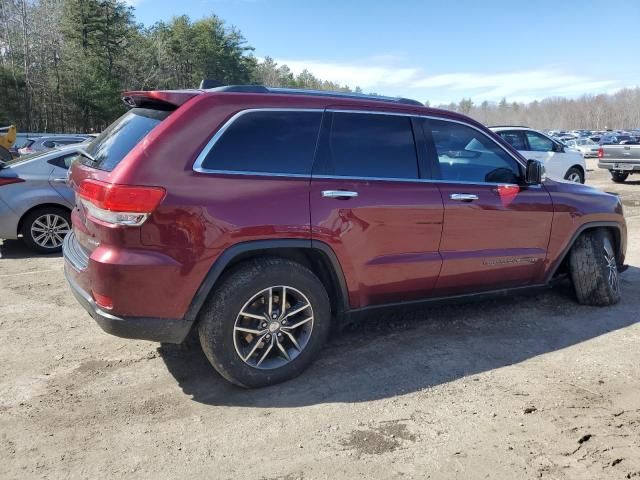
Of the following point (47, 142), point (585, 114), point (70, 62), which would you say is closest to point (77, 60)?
point (70, 62)

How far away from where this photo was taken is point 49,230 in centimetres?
740

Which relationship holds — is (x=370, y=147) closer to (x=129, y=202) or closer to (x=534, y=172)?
(x=534, y=172)

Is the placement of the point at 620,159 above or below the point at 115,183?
above

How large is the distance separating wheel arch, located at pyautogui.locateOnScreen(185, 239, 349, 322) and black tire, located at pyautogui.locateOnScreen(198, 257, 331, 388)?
2.9 inches

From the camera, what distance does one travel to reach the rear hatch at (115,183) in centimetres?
302

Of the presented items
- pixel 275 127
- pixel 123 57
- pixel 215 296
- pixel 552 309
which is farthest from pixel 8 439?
pixel 123 57

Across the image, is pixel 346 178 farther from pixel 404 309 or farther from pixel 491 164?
pixel 491 164

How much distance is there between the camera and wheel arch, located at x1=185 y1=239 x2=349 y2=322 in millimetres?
3213

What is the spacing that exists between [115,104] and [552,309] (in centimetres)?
4574

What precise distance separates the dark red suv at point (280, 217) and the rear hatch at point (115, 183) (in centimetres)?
1

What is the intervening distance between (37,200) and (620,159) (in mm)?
16755

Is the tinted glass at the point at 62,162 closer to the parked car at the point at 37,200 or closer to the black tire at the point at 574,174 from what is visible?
the parked car at the point at 37,200

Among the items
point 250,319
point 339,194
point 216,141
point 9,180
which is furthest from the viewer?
point 9,180

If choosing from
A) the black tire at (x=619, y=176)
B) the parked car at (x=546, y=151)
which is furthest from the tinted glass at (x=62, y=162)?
the black tire at (x=619, y=176)
